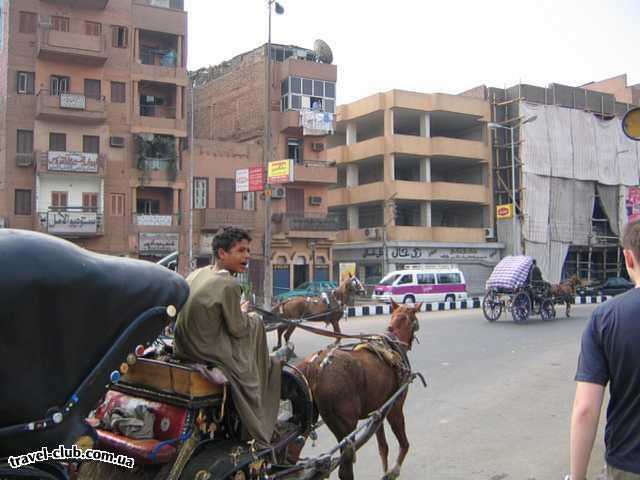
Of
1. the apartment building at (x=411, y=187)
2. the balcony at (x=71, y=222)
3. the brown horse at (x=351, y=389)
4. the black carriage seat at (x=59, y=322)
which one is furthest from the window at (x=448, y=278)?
the black carriage seat at (x=59, y=322)

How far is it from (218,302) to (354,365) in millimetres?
2052

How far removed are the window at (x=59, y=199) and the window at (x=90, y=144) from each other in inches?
105

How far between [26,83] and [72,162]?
4.92 metres

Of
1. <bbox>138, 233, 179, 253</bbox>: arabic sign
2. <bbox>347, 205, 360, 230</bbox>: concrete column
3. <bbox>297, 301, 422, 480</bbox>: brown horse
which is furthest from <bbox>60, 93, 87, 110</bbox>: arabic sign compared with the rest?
<bbox>297, 301, 422, 480</bbox>: brown horse

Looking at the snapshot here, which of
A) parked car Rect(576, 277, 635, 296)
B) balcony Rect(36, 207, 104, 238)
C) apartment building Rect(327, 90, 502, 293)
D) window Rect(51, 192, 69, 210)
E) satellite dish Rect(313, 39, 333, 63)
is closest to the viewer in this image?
balcony Rect(36, 207, 104, 238)

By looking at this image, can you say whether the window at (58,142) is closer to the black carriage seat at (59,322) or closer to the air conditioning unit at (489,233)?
the air conditioning unit at (489,233)

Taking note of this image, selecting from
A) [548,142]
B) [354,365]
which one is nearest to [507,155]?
[548,142]

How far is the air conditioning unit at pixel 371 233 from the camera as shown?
40.3 metres

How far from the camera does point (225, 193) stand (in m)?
36.0

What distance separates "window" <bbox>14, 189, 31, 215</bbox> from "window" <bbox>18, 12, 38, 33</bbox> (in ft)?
27.4

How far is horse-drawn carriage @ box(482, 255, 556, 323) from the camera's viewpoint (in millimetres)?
20281

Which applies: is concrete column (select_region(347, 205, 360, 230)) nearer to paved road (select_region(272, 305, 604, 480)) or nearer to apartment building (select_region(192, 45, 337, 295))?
apartment building (select_region(192, 45, 337, 295))

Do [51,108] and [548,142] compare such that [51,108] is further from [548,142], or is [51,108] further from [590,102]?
[590,102]

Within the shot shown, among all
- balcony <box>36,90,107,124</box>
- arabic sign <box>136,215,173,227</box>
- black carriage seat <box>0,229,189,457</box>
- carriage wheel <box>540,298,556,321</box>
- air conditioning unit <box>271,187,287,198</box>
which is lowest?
carriage wheel <box>540,298,556,321</box>
